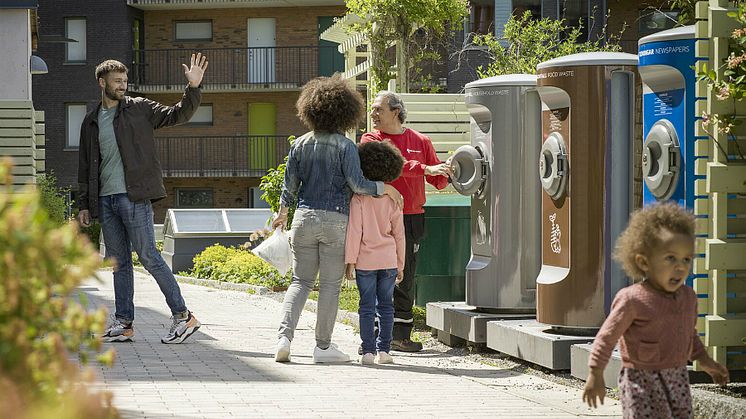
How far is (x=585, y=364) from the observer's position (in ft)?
24.6

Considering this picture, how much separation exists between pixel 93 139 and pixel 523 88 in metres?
3.32

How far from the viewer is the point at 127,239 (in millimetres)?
10055

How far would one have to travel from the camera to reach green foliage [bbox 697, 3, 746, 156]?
20.9 feet

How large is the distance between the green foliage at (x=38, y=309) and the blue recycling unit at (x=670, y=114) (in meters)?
4.88

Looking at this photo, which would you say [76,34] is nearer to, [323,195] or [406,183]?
[406,183]

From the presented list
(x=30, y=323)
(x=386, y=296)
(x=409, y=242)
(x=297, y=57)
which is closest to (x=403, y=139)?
(x=409, y=242)

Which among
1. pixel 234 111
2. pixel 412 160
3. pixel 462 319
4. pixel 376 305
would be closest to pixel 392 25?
pixel 412 160

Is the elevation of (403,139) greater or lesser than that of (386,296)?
greater

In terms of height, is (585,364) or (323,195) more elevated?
(323,195)

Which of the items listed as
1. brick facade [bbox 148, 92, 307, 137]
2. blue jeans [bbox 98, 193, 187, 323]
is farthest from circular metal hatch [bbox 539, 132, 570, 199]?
brick facade [bbox 148, 92, 307, 137]

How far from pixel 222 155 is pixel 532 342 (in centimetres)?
3576

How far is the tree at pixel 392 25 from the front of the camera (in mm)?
18938

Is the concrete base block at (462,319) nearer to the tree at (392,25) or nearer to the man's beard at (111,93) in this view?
the man's beard at (111,93)

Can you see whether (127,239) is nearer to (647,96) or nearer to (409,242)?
(409,242)
